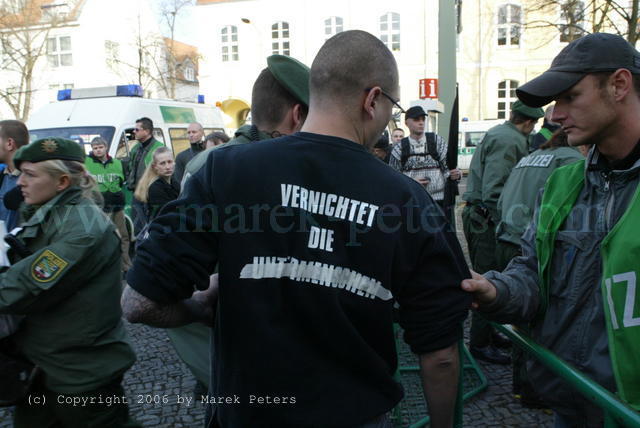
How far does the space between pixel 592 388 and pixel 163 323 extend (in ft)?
4.01

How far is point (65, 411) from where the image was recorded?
2559mm

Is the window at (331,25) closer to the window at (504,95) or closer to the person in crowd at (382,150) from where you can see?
the window at (504,95)

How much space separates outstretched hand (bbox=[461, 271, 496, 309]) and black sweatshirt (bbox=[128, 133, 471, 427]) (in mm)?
254

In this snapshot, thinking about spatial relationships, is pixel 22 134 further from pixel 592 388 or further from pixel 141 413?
pixel 592 388

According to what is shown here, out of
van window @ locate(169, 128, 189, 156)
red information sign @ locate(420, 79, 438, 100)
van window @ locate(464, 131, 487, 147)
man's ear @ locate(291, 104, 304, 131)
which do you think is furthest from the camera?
van window @ locate(464, 131, 487, 147)

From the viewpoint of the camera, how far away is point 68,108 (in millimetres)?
10070

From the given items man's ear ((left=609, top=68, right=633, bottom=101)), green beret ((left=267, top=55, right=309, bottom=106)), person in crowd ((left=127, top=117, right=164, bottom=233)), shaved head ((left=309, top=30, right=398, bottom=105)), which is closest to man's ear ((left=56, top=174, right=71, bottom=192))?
green beret ((left=267, top=55, right=309, bottom=106))

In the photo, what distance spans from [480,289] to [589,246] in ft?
1.32

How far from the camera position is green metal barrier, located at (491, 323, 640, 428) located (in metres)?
1.36

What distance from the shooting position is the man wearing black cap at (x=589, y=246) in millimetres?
1584

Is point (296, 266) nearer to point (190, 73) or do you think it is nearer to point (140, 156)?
point (140, 156)

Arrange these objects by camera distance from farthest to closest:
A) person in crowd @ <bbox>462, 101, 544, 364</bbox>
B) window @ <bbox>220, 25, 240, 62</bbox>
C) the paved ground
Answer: window @ <bbox>220, 25, 240, 62</bbox>
person in crowd @ <bbox>462, 101, 544, 364</bbox>
the paved ground

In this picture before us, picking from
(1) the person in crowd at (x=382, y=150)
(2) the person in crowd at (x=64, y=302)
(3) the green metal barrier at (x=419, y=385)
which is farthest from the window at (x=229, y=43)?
(2) the person in crowd at (x=64, y=302)

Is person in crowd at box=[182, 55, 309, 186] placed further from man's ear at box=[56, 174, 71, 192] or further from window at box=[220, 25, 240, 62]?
window at box=[220, 25, 240, 62]
